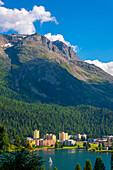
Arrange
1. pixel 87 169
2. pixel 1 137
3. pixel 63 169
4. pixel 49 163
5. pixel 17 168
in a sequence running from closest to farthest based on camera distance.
→ pixel 17 168 < pixel 1 137 < pixel 87 169 < pixel 63 169 < pixel 49 163

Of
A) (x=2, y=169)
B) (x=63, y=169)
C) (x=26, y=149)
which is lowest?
→ (x=63, y=169)

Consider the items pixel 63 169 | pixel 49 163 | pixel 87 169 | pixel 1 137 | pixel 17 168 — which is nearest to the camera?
pixel 17 168

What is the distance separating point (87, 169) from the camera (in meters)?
93.5

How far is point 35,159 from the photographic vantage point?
116ft

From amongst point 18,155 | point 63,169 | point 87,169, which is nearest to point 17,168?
point 18,155

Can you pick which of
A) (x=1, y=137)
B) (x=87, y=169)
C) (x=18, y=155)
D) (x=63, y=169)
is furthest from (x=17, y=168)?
(x=63, y=169)

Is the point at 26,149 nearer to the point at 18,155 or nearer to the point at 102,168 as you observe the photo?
the point at 18,155

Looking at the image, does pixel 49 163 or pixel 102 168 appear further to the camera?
pixel 49 163

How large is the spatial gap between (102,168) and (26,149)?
215 ft

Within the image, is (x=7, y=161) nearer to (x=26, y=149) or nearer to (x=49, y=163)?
(x=26, y=149)

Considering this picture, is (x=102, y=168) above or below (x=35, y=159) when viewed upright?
below

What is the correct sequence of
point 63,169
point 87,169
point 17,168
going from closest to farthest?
1. point 17,168
2. point 87,169
3. point 63,169

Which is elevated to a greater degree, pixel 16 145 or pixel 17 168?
pixel 16 145

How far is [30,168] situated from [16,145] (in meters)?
3.43
